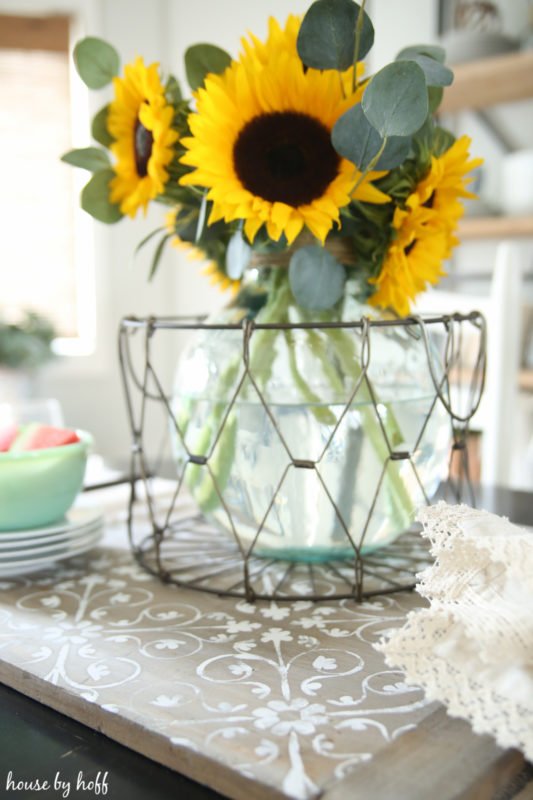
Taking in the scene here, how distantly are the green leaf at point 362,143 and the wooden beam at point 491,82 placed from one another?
1.72 m

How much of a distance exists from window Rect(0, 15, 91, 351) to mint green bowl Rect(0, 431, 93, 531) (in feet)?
7.40

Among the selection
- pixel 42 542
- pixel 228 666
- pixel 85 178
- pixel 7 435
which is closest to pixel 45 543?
pixel 42 542

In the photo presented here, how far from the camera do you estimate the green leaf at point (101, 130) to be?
0.60 metres

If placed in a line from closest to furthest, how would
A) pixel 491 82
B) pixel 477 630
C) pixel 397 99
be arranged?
pixel 477 630
pixel 397 99
pixel 491 82

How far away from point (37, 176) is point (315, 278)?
8.35ft

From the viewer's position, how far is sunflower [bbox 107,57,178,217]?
1.72ft

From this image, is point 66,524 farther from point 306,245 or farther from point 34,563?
point 306,245

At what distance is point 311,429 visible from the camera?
51 cm

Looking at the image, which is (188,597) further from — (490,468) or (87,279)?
(87,279)

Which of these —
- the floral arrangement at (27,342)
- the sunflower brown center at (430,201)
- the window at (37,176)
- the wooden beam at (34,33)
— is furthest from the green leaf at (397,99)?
the wooden beam at (34,33)

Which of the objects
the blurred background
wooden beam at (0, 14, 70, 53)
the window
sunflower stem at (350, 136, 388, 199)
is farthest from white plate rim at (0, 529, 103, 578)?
wooden beam at (0, 14, 70, 53)

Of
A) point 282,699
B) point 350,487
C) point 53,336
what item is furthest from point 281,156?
point 53,336

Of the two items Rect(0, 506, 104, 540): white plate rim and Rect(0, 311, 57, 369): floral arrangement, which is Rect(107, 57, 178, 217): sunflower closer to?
Rect(0, 506, 104, 540): white plate rim

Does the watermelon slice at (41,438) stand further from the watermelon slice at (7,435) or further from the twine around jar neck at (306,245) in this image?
the twine around jar neck at (306,245)
